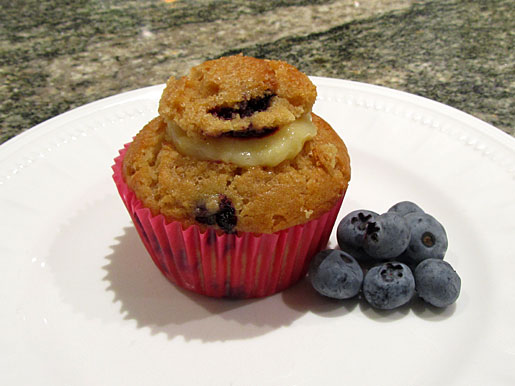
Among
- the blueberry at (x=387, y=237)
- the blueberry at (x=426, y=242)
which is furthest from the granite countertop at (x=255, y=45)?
the blueberry at (x=387, y=237)

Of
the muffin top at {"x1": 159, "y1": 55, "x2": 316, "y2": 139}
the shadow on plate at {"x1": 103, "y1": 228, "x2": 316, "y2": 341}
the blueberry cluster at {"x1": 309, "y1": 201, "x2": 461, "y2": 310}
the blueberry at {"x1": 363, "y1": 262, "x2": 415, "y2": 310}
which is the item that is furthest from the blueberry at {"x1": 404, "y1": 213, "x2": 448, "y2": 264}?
the muffin top at {"x1": 159, "y1": 55, "x2": 316, "y2": 139}

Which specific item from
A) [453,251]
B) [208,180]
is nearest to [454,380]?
[453,251]

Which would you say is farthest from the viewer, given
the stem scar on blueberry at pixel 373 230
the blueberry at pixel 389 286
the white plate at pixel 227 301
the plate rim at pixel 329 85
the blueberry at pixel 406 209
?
the plate rim at pixel 329 85

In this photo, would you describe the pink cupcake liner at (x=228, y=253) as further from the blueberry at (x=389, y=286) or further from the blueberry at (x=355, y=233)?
the blueberry at (x=389, y=286)

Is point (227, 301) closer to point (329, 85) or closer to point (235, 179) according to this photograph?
point (235, 179)

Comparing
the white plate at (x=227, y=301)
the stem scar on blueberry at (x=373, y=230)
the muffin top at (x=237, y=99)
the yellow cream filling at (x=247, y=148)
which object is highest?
the muffin top at (x=237, y=99)

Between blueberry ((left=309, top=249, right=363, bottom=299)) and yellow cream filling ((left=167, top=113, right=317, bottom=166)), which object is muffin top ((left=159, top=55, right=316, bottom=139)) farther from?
blueberry ((left=309, top=249, right=363, bottom=299))

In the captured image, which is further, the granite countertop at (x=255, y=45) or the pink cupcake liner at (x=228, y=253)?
the granite countertop at (x=255, y=45)
